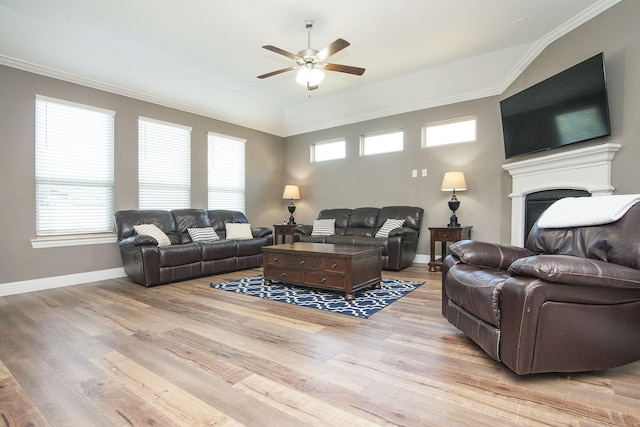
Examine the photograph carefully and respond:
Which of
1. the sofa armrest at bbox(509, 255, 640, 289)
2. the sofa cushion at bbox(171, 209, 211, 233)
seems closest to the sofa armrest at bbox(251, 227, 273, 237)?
the sofa cushion at bbox(171, 209, 211, 233)

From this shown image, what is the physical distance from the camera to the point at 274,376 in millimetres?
1696

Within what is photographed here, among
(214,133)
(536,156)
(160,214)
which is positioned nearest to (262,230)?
(160,214)

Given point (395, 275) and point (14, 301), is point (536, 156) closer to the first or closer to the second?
point (395, 275)

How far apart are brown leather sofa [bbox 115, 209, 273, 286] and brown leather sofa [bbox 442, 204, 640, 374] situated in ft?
11.3

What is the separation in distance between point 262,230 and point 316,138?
244 cm

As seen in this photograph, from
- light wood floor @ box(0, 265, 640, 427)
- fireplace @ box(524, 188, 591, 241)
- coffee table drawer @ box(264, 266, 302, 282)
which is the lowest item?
light wood floor @ box(0, 265, 640, 427)

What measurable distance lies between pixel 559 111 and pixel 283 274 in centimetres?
353

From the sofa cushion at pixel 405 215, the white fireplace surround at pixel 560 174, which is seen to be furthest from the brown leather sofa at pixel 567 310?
the sofa cushion at pixel 405 215

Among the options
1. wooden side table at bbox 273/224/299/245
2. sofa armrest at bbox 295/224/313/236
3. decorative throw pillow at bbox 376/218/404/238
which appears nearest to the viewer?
decorative throw pillow at bbox 376/218/404/238

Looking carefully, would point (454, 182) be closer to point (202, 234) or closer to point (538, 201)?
point (538, 201)

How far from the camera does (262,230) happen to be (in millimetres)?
5246

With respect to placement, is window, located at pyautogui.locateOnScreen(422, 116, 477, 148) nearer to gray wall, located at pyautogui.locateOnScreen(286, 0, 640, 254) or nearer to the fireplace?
gray wall, located at pyautogui.locateOnScreen(286, 0, 640, 254)

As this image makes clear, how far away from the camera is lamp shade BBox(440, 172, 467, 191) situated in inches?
183

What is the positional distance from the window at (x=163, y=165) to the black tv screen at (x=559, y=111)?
190 inches
